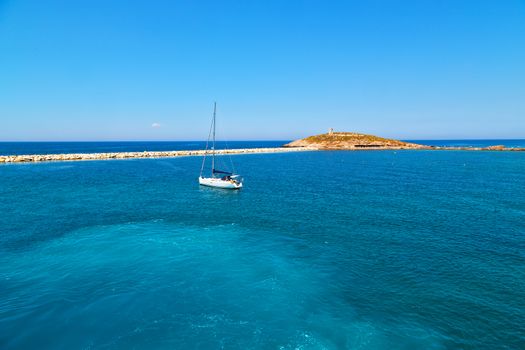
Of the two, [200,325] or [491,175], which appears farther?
[491,175]

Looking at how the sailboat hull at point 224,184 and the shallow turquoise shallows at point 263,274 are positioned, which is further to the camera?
the sailboat hull at point 224,184

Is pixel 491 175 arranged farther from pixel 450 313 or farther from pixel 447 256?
pixel 450 313

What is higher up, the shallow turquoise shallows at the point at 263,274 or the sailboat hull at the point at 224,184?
the sailboat hull at the point at 224,184

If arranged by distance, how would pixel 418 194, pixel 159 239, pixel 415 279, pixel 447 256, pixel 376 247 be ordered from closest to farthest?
pixel 415 279
pixel 447 256
pixel 376 247
pixel 159 239
pixel 418 194

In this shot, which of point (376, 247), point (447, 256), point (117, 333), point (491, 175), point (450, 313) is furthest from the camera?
point (491, 175)

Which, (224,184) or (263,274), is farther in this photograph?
(224,184)

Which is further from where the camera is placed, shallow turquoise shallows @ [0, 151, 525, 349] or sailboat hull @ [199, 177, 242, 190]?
sailboat hull @ [199, 177, 242, 190]

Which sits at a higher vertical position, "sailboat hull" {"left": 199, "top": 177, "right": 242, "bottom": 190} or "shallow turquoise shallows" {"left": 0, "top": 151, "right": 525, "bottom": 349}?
"sailboat hull" {"left": 199, "top": 177, "right": 242, "bottom": 190}

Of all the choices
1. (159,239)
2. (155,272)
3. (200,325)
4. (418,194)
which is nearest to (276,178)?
(418,194)
